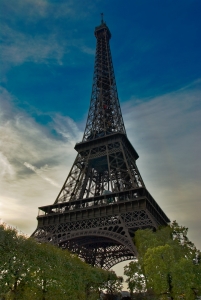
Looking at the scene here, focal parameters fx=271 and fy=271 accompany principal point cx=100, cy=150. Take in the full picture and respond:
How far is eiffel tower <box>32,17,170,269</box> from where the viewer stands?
120ft

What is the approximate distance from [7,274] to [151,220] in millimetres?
20568

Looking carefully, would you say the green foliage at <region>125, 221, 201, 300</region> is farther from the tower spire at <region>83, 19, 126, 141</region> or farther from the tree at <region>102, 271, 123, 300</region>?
the tower spire at <region>83, 19, 126, 141</region>

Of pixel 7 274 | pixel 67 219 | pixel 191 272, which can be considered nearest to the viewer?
pixel 7 274

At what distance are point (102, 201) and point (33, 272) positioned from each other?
22.1 m

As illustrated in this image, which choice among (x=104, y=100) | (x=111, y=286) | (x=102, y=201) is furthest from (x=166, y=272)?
(x=104, y=100)

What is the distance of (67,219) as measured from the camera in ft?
134

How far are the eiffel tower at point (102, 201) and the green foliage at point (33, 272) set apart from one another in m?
9.59

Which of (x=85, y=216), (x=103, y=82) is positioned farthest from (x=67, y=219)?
(x=103, y=82)

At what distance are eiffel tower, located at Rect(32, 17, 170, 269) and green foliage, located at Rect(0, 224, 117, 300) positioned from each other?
31.5ft

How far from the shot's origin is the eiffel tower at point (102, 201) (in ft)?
120

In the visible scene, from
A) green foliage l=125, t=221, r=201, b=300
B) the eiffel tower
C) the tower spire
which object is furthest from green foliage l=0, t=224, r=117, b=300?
the tower spire

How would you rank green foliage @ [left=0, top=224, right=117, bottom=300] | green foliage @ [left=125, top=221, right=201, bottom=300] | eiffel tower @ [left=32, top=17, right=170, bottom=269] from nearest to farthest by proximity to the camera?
1. green foliage @ [left=0, top=224, right=117, bottom=300]
2. green foliage @ [left=125, top=221, right=201, bottom=300]
3. eiffel tower @ [left=32, top=17, right=170, bottom=269]

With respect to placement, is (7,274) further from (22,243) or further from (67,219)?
(67,219)

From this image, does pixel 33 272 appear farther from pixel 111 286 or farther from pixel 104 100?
pixel 104 100
